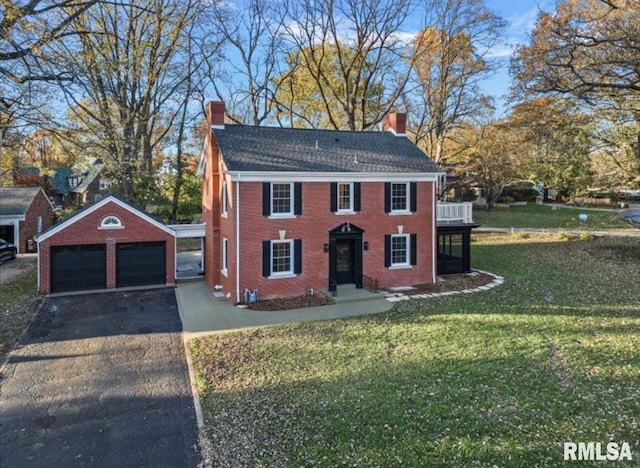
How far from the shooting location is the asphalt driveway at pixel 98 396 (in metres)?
6.60

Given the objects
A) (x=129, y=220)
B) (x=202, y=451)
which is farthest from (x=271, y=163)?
(x=202, y=451)

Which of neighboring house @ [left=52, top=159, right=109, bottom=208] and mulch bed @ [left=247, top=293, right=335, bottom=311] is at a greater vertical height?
neighboring house @ [left=52, top=159, right=109, bottom=208]

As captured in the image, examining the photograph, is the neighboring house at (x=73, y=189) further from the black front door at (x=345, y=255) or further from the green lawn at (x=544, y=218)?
the green lawn at (x=544, y=218)

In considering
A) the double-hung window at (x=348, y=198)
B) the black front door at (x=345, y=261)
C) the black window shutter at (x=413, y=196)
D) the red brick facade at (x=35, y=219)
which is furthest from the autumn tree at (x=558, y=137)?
the red brick facade at (x=35, y=219)

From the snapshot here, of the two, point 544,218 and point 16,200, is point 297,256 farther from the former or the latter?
point 544,218

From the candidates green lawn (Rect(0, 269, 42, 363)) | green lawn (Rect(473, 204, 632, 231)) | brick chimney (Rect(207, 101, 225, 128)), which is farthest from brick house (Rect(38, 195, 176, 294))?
green lawn (Rect(473, 204, 632, 231))

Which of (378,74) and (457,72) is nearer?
(457,72)

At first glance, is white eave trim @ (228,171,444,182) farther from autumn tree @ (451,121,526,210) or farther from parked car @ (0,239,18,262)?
parked car @ (0,239,18,262)

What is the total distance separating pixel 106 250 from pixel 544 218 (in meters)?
39.1

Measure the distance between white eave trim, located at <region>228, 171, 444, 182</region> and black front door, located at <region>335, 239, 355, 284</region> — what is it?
2712mm

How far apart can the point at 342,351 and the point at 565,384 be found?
4.89m

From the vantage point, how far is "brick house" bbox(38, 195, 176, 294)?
56.0 feet

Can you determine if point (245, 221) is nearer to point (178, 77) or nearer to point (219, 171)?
point (219, 171)

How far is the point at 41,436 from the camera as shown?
7039 mm
